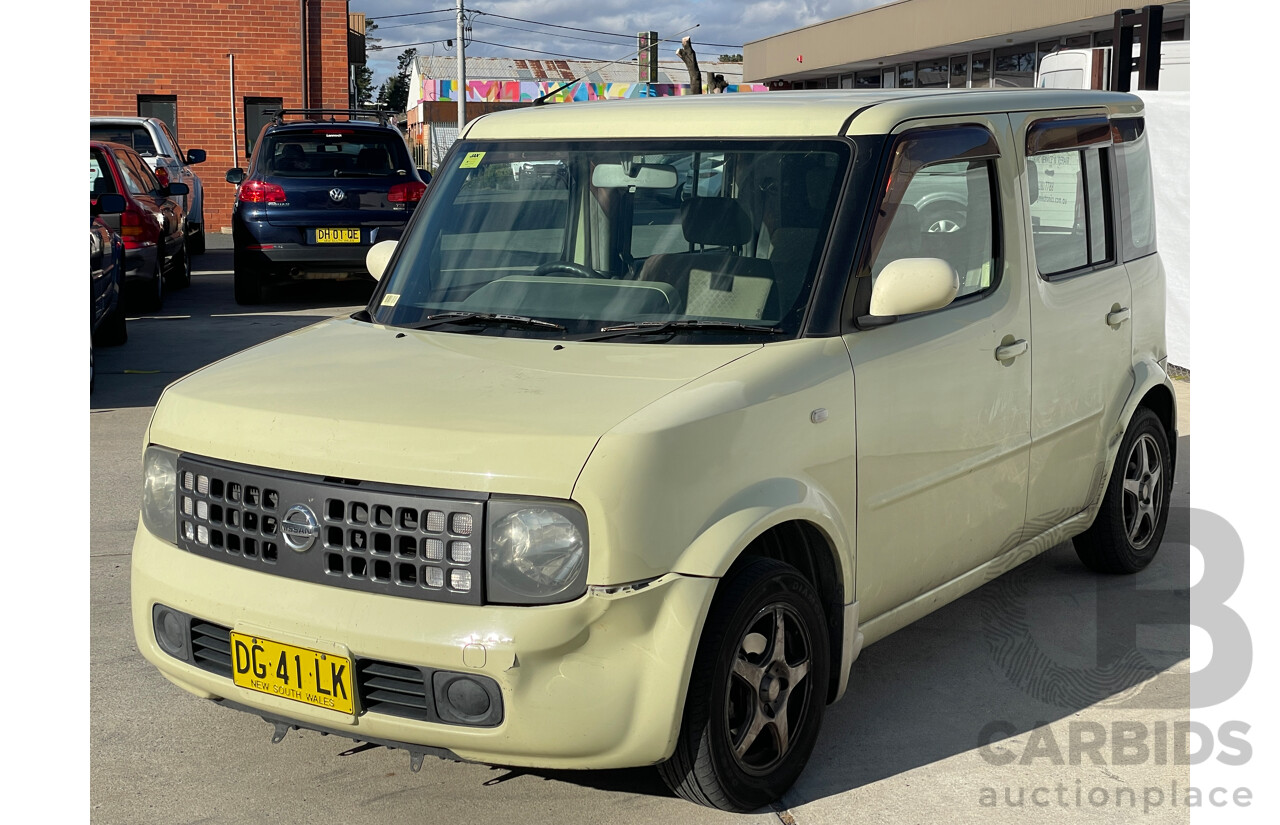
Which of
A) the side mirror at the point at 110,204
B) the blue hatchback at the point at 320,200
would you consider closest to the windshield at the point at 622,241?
the side mirror at the point at 110,204

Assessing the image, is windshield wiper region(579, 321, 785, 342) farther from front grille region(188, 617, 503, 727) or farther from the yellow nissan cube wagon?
front grille region(188, 617, 503, 727)

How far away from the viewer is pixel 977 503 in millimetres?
4418

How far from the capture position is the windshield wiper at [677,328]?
3840mm

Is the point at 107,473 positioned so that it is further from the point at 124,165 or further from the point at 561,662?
the point at 124,165

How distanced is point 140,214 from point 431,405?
10.8 m

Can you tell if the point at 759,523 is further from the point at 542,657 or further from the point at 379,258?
the point at 379,258

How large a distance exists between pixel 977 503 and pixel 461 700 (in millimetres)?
1974

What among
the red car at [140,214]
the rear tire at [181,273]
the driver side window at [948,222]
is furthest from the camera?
the rear tire at [181,273]

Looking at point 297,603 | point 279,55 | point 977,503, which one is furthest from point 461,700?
point 279,55

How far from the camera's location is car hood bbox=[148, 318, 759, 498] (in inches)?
125

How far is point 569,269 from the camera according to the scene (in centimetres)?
424

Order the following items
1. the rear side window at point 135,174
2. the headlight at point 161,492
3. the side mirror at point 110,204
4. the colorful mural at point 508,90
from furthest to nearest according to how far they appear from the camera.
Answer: the colorful mural at point 508,90 → the rear side window at point 135,174 → the side mirror at point 110,204 → the headlight at point 161,492

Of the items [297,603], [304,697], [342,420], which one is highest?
[342,420]

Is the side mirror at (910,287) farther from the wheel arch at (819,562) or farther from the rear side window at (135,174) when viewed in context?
the rear side window at (135,174)
